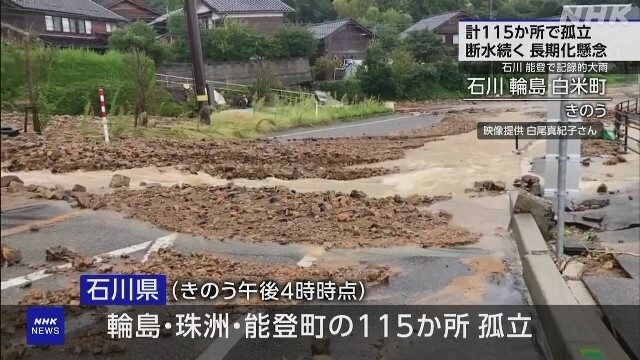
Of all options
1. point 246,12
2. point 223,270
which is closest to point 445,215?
point 223,270

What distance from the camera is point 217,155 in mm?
7152

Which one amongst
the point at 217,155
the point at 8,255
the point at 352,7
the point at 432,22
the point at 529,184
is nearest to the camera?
the point at 8,255

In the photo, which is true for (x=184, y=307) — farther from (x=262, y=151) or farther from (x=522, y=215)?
(x=262, y=151)

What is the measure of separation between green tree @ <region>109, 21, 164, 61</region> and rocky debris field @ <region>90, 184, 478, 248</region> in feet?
11.8

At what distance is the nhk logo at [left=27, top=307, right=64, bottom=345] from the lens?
1.31 metres

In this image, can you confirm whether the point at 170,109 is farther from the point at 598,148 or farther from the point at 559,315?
the point at 559,315

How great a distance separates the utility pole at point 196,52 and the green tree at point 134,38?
0.59m

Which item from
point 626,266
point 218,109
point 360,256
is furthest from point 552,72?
point 218,109

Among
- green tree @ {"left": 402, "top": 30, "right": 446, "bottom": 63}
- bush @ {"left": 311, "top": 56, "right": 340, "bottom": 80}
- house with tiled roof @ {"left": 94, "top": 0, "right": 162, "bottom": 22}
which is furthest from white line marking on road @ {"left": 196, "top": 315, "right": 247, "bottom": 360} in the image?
bush @ {"left": 311, "top": 56, "right": 340, "bottom": 80}

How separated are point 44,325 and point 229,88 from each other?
11.8 m

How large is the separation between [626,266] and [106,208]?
3.13 m

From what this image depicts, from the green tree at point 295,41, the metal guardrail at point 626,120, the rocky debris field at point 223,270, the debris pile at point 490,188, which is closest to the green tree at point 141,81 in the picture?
the green tree at point 295,41
